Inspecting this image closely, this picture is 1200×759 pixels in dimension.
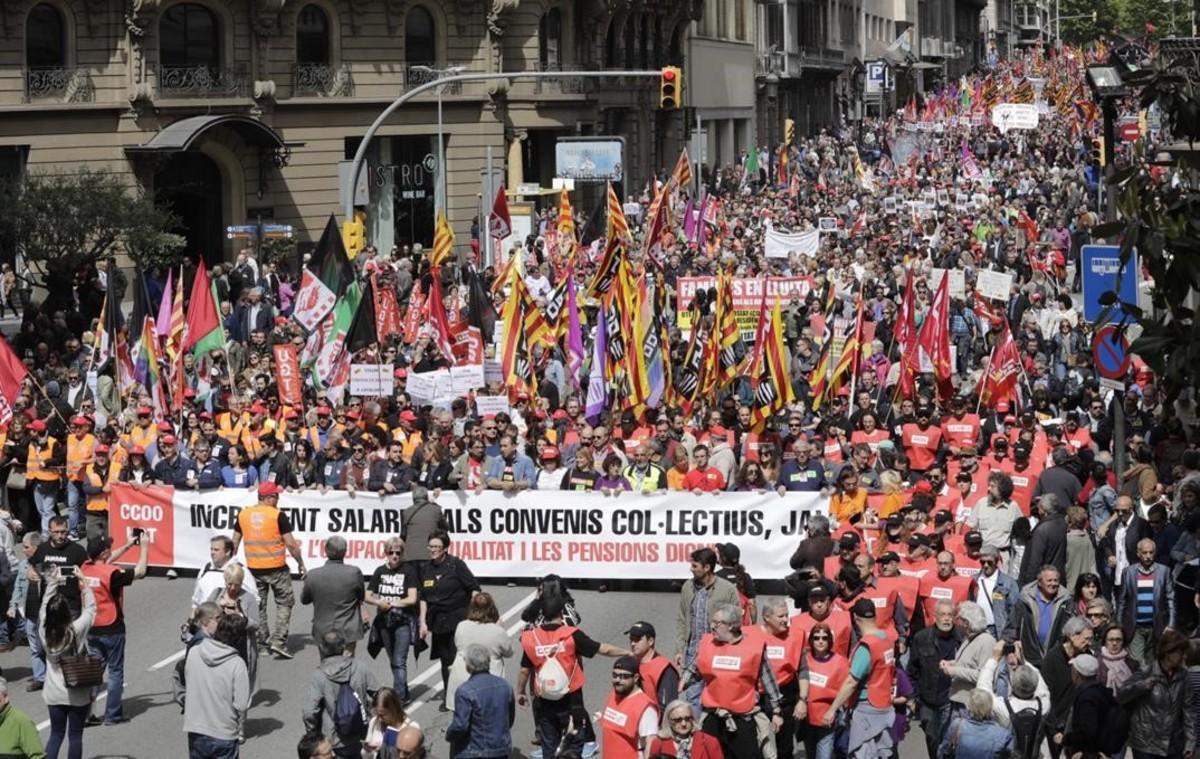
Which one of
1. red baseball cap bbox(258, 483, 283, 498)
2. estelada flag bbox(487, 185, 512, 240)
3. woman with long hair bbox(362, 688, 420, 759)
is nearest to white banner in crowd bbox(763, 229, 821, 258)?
estelada flag bbox(487, 185, 512, 240)

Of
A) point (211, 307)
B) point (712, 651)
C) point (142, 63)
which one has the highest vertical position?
point (142, 63)

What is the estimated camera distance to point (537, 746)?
47.2ft

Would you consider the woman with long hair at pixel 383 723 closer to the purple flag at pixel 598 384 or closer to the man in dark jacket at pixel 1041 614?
the man in dark jacket at pixel 1041 614

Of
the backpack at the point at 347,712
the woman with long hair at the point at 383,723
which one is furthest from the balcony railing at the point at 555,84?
the woman with long hair at the point at 383,723

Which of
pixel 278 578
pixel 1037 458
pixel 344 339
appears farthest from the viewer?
pixel 344 339

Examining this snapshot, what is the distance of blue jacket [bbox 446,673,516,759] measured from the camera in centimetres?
1247

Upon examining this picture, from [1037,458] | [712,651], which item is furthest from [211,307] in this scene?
[712,651]

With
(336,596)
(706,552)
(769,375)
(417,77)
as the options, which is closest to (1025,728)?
(706,552)

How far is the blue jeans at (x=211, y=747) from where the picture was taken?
13.1 meters

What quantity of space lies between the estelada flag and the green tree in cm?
575

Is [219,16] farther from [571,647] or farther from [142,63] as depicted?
[571,647]

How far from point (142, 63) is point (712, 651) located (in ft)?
122

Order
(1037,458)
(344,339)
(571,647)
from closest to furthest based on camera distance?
(571,647) < (1037,458) < (344,339)

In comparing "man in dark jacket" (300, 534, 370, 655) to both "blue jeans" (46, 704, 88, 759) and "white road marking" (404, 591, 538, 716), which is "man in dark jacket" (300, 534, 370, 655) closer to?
"white road marking" (404, 591, 538, 716)
